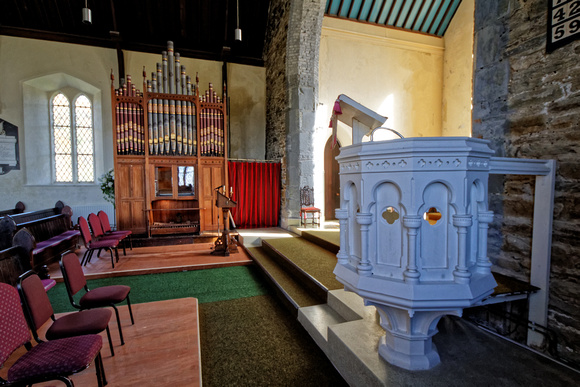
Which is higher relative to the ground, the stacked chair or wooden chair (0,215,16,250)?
wooden chair (0,215,16,250)

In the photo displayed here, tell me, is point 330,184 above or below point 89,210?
above

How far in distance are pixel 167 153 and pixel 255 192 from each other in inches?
80.7

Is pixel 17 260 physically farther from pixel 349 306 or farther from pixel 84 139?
pixel 84 139

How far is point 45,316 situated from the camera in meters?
1.87

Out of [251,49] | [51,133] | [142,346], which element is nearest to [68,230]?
[51,133]

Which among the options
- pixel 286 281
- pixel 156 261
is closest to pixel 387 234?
pixel 286 281

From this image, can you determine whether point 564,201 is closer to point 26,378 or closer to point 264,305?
point 264,305

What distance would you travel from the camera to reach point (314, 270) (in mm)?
3338

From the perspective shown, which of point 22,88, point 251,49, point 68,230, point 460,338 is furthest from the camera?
point 251,49

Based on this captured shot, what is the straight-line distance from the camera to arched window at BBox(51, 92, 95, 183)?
7160 millimetres

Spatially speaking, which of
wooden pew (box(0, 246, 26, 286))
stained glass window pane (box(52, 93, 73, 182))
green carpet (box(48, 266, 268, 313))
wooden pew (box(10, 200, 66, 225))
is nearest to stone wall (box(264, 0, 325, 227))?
green carpet (box(48, 266, 268, 313))

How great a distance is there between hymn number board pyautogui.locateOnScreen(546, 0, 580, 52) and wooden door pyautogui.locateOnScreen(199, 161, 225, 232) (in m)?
5.56

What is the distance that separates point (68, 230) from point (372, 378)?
6.23 m

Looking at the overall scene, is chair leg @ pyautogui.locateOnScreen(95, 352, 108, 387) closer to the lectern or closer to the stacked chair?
the stacked chair
